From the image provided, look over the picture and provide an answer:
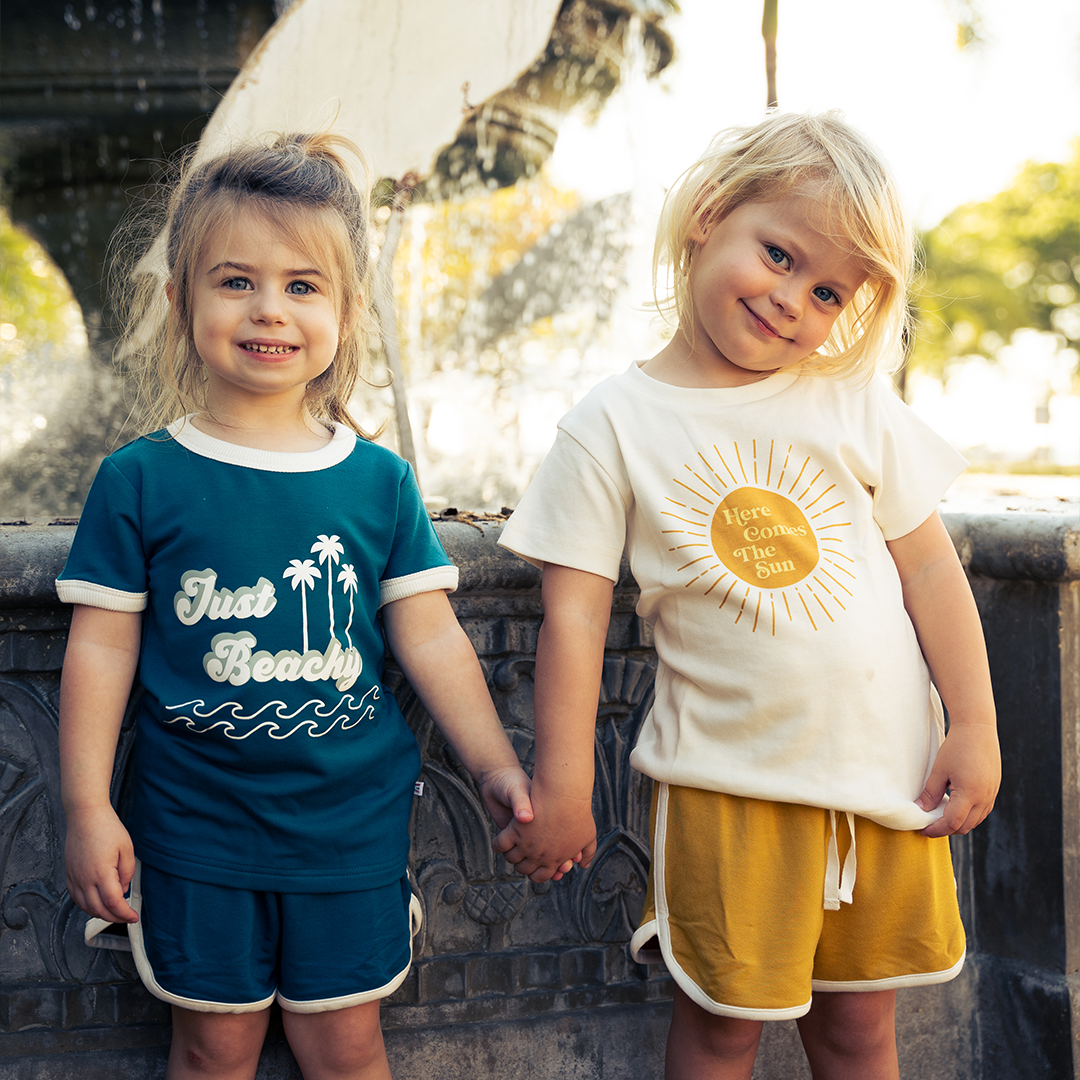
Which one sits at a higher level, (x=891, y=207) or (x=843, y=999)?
(x=891, y=207)

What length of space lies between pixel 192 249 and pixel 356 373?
345 millimetres

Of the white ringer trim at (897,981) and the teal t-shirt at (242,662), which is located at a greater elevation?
the teal t-shirt at (242,662)

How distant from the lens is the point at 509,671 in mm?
1713

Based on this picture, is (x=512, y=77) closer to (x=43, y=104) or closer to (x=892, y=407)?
(x=43, y=104)

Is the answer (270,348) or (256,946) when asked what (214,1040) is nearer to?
(256,946)

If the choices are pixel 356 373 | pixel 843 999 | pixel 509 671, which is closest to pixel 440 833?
pixel 509 671

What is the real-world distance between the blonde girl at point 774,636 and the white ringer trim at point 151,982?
0.42 metres

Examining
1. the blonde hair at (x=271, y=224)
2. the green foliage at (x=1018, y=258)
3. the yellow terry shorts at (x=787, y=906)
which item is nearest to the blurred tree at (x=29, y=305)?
the blonde hair at (x=271, y=224)

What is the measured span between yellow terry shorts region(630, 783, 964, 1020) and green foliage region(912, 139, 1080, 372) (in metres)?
25.3

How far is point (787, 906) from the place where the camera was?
1.43m

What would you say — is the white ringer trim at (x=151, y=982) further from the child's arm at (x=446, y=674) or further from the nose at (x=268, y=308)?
the nose at (x=268, y=308)

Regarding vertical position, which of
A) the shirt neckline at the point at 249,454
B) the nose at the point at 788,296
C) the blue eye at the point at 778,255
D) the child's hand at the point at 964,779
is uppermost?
the blue eye at the point at 778,255

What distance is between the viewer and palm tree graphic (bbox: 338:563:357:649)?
1461mm

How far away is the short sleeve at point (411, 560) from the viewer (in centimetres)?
153
